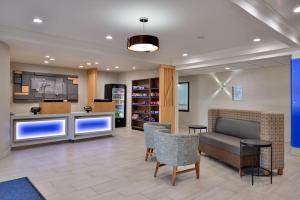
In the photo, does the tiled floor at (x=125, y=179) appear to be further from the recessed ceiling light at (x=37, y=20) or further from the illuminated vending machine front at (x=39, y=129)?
the recessed ceiling light at (x=37, y=20)

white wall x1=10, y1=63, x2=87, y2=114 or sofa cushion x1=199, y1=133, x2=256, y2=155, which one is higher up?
white wall x1=10, y1=63, x2=87, y2=114

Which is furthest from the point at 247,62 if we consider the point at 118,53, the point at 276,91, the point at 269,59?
the point at 118,53

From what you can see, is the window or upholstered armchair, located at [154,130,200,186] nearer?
upholstered armchair, located at [154,130,200,186]

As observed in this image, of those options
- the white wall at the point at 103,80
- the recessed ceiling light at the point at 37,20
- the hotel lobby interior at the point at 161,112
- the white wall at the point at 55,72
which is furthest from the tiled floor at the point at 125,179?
the white wall at the point at 103,80

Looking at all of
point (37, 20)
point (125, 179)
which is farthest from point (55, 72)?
point (125, 179)

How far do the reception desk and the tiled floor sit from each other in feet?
1.92

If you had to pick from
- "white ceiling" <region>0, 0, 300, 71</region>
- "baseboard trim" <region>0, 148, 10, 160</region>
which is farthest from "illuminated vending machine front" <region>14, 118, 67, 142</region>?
"white ceiling" <region>0, 0, 300, 71</region>

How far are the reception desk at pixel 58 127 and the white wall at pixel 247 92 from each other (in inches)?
167

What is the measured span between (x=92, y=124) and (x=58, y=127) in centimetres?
115

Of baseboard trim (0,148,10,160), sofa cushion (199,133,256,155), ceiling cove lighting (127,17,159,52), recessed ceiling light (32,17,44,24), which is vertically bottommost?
baseboard trim (0,148,10,160)

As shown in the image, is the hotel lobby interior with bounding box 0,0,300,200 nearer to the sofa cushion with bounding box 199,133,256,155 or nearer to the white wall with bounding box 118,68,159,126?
the sofa cushion with bounding box 199,133,256,155

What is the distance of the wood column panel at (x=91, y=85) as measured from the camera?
31.4 ft

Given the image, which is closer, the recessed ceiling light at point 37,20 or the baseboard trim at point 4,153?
the recessed ceiling light at point 37,20

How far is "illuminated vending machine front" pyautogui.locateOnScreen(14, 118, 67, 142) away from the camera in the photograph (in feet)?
19.0
